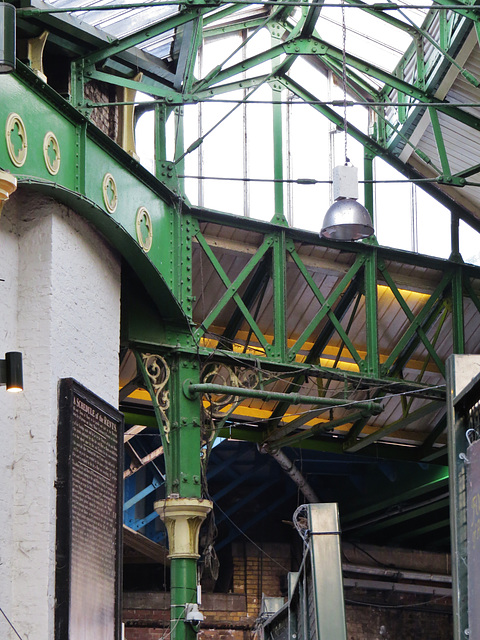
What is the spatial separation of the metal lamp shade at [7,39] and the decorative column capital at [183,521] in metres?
6.76

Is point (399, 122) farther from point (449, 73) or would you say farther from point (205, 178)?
point (205, 178)

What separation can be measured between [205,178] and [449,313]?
4.85 meters

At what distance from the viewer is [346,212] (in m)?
12.1

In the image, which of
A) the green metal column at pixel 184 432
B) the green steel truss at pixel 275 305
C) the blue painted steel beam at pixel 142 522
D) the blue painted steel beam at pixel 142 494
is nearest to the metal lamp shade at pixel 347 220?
the green steel truss at pixel 275 305

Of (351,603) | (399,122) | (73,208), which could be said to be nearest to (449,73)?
(399,122)

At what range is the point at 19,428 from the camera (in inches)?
386

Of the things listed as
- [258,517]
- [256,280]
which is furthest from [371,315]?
[258,517]

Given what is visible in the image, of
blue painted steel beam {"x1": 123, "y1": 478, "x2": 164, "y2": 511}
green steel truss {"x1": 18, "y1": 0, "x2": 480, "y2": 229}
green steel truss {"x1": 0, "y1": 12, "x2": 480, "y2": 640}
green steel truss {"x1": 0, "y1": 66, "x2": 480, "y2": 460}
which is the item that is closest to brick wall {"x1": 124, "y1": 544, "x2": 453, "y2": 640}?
blue painted steel beam {"x1": 123, "y1": 478, "x2": 164, "y2": 511}

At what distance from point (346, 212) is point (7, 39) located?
5491 millimetres

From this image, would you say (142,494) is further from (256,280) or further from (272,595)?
(256,280)

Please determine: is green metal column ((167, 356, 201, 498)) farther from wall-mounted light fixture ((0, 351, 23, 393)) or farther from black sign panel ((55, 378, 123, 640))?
wall-mounted light fixture ((0, 351, 23, 393))

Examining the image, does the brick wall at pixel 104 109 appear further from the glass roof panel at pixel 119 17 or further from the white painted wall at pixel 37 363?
the white painted wall at pixel 37 363

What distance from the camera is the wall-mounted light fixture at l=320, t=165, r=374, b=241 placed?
11922mm

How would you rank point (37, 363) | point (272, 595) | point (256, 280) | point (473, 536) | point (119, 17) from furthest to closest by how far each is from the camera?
point (272, 595)
point (256, 280)
point (119, 17)
point (37, 363)
point (473, 536)
